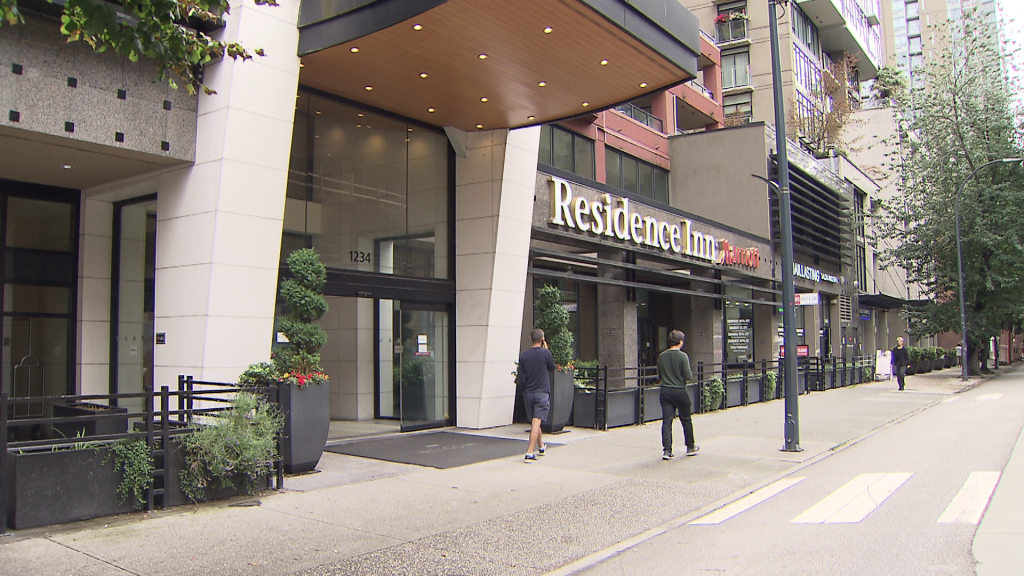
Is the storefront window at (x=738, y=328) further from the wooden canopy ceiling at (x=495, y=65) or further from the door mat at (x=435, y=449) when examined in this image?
the door mat at (x=435, y=449)

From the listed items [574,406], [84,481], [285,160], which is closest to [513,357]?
[574,406]

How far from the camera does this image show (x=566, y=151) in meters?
21.9

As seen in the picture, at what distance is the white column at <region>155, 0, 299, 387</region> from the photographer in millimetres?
9977

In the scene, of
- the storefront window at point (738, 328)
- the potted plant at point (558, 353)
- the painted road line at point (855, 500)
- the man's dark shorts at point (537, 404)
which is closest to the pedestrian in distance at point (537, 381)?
the man's dark shorts at point (537, 404)

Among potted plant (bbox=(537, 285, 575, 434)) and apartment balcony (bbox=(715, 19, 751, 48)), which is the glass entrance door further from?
apartment balcony (bbox=(715, 19, 751, 48))

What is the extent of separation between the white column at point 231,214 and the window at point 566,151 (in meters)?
10.8

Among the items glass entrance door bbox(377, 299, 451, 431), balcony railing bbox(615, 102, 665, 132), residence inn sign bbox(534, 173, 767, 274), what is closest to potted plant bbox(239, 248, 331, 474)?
glass entrance door bbox(377, 299, 451, 431)

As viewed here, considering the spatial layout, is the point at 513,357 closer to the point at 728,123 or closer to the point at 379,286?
the point at 379,286

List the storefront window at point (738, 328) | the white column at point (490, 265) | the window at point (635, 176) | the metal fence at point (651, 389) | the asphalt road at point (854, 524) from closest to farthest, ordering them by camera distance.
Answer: the asphalt road at point (854, 524) < the white column at point (490, 265) < the metal fence at point (651, 389) < the window at point (635, 176) < the storefront window at point (738, 328)

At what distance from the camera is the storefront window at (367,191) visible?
39.9 ft

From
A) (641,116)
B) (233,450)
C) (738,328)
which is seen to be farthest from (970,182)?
(233,450)

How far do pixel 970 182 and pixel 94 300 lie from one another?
3607 centimetres

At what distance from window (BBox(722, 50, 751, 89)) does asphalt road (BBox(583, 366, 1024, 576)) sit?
34.1 meters

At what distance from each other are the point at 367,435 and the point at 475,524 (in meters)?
6.26
